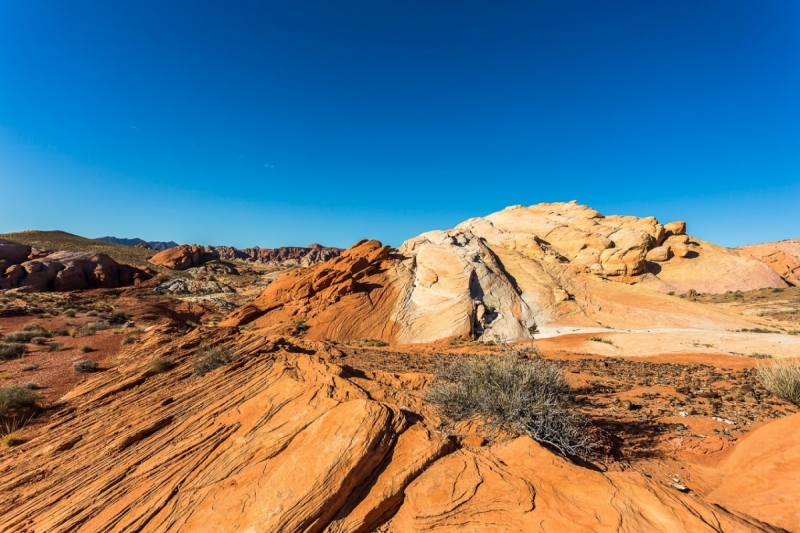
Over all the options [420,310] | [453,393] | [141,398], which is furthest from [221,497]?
[420,310]

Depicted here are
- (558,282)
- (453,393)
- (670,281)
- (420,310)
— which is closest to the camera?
(453,393)

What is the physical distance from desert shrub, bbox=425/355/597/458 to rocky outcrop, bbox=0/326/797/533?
50cm

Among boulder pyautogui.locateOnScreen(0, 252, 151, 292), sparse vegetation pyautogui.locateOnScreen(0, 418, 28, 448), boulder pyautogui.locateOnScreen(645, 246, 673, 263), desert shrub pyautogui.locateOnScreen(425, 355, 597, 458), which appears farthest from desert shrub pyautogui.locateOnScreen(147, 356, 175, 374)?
boulder pyautogui.locateOnScreen(645, 246, 673, 263)

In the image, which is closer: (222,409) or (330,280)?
(222,409)

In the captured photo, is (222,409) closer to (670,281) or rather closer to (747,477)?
(747,477)

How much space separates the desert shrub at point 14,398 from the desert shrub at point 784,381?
15.7 meters

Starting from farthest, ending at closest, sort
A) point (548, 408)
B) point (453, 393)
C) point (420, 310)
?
1. point (420, 310)
2. point (453, 393)
3. point (548, 408)

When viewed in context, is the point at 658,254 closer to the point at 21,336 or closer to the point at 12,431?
the point at 12,431

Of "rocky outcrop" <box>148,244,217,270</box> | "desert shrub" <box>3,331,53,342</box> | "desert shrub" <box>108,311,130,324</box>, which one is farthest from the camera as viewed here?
"rocky outcrop" <box>148,244,217,270</box>

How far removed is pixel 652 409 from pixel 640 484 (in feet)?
16.3

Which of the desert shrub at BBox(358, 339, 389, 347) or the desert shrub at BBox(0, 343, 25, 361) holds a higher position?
the desert shrub at BBox(0, 343, 25, 361)

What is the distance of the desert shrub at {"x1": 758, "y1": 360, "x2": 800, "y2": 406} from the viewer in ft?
23.1

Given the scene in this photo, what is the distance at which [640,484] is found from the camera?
3.30 meters

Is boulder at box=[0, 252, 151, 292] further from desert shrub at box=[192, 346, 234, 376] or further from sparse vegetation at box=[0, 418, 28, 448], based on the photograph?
desert shrub at box=[192, 346, 234, 376]
